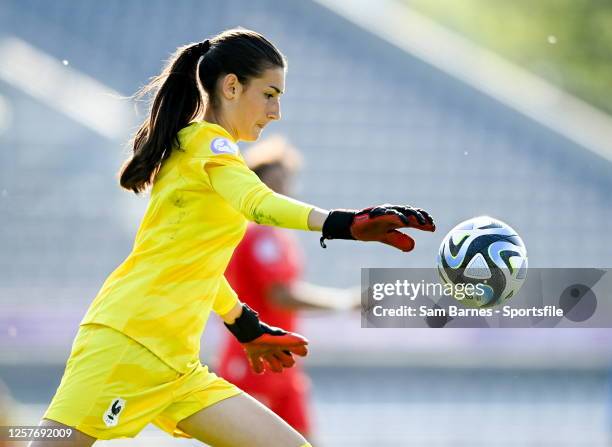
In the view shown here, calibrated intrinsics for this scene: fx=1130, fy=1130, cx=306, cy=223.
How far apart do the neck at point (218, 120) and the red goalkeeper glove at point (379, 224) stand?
0.76 meters

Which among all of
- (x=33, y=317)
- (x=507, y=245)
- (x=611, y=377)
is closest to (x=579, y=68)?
(x=611, y=377)

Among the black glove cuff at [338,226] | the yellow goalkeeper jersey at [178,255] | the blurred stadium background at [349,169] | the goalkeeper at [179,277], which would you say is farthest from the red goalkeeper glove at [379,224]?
the blurred stadium background at [349,169]

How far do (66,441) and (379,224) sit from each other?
1204 mm

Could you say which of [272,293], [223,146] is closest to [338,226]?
[223,146]

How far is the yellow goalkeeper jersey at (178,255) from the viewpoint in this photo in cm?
358

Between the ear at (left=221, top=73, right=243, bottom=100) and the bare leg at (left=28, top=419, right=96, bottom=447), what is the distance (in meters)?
1.20

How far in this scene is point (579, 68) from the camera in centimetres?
1948

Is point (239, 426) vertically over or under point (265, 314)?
under

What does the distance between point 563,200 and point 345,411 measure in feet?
16.6

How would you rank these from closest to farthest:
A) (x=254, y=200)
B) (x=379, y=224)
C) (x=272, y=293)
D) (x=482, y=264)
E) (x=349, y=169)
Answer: (x=379, y=224)
(x=254, y=200)
(x=482, y=264)
(x=272, y=293)
(x=349, y=169)

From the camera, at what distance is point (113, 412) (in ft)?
11.7

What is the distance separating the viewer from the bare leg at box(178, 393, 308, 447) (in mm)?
3631

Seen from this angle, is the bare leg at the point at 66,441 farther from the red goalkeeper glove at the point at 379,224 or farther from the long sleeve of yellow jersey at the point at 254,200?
the red goalkeeper glove at the point at 379,224

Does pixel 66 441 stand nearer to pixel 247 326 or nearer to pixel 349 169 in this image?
pixel 247 326
